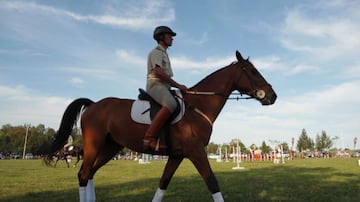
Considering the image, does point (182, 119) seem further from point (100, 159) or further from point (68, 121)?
point (68, 121)

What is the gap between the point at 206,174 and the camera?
537 centimetres

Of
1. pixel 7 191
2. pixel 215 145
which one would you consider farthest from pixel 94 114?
pixel 215 145

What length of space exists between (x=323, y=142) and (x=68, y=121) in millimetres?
103753

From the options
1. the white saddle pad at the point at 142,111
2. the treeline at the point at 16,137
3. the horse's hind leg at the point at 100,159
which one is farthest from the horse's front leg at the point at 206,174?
the treeline at the point at 16,137

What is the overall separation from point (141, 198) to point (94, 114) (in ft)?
9.77

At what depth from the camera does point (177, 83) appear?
19.7 ft

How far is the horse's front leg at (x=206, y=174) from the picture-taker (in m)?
5.32

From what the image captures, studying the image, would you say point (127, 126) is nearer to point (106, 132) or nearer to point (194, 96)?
point (106, 132)

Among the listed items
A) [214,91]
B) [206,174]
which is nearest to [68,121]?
[214,91]

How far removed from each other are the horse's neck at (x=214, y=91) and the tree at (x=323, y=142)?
10307cm

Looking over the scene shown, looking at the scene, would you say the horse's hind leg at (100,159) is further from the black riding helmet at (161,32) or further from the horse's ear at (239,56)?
the horse's ear at (239,56)

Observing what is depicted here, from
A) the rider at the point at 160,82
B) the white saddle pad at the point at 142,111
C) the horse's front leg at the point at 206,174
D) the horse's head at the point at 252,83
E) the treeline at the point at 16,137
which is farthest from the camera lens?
the treeline at the point at 16,137

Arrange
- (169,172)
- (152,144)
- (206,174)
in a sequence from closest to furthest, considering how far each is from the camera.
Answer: (206,174)
(152,144)
(169,172)

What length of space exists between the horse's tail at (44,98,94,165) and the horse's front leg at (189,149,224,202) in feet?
9.70
